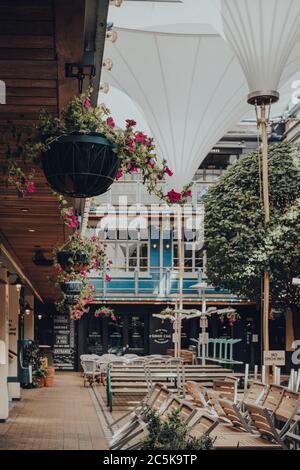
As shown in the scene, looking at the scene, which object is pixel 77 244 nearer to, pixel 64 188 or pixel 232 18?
pixel 64 188

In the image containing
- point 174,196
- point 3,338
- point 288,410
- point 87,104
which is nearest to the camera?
point 87,104

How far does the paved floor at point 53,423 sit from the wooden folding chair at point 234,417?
2078 millimetres

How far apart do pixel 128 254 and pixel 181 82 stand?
13.0 meters

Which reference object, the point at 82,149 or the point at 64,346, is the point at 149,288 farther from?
the point at 82,149

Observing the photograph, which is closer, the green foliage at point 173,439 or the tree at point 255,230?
the green foliage at point 173,439

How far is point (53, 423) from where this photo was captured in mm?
14055

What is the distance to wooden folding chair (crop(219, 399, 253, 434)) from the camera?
8.97 m

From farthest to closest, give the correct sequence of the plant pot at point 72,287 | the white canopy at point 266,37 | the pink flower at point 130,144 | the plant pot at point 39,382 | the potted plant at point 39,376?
the plant pot at point 39,382 < the potted plant at point 39,376 < the white canopy at point 266,37 < the plant pot at point 72,287 < the pink flower at point 130,144

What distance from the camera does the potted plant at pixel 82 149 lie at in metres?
4.23

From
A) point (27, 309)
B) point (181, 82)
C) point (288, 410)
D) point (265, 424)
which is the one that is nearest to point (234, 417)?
point (288, 410)

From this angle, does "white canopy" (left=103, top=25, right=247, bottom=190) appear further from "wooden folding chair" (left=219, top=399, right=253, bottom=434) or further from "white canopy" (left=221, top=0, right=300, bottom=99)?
"wooden folding chair" (left=219, top=399, right=253, bottom=434)

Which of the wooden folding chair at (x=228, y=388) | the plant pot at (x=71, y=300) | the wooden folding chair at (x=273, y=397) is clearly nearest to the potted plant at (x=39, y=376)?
the plant pot at (x=71, y=300)

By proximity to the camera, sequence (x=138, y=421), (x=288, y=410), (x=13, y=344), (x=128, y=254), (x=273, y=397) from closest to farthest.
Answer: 1. (x=138, y=421)
2. (x=288, y=410)
3. (x=273, y=397)
4. (x=13, y=344)
5. (x=128, y=254)

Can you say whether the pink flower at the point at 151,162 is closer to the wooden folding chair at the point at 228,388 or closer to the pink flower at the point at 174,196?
the pink flower at the point at 174,196
